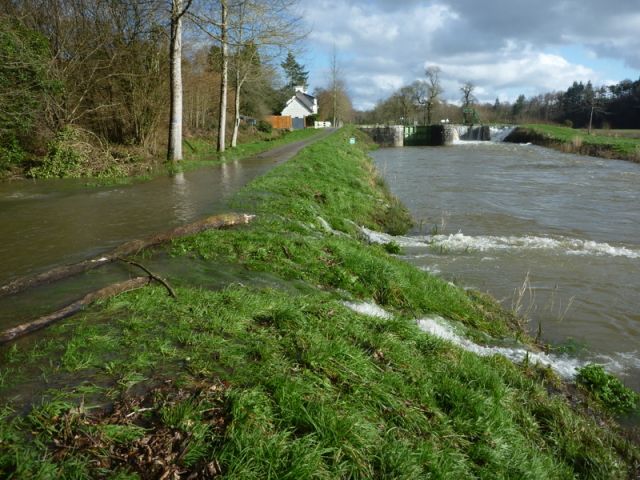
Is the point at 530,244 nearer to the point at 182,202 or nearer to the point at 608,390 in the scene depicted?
the point at 608,390

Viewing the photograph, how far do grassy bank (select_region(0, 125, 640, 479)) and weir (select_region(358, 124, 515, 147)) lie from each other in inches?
2369

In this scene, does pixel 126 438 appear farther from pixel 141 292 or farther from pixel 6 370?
pixel 141 292

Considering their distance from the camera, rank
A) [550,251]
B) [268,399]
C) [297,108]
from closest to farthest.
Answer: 1. [268,399]
2. [550,251]
3. [297,108]

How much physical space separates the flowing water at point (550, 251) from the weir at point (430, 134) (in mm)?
42429

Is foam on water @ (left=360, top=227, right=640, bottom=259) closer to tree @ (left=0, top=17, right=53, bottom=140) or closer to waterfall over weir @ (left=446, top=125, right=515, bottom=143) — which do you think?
tree @ (left=0, top=17, right=53, bottom=140)

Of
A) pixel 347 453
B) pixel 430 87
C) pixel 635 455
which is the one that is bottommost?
pixel 635 455

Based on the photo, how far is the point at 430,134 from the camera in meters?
64.5

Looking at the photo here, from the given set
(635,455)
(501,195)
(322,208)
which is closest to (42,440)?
(635,455)

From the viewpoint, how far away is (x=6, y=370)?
2920 mm

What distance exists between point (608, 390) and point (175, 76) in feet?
52.9

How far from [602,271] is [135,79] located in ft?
56.3

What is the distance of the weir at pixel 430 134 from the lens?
62031mm

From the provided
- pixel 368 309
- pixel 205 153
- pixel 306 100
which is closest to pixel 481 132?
pixel 306 100

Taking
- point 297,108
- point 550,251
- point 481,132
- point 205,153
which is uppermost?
point 297,108
